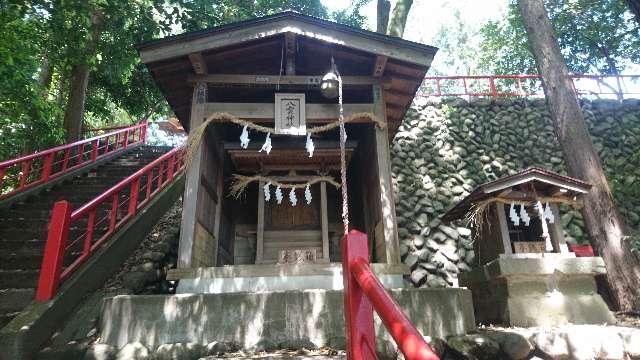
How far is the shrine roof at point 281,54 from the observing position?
6711 mm

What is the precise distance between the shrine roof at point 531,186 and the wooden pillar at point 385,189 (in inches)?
65.8

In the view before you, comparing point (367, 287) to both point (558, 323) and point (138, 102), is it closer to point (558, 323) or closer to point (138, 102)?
Result: point (558, 323)

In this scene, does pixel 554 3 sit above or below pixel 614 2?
above

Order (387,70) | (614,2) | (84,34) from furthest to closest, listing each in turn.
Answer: (614,2) → (84,34) → (387,70)

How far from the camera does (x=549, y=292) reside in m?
6.31

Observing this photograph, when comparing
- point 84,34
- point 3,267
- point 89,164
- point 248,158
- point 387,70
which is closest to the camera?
point 3,267

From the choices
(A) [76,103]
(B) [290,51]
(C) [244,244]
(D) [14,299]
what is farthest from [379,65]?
(A) [76,103]

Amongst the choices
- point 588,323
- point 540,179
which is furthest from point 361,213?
point 588,323

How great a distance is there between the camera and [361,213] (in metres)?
9.34

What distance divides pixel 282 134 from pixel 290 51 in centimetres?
166

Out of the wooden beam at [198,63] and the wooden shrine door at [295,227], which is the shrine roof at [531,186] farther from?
the wooden beam at [198,63]

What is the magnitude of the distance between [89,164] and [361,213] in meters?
8.58

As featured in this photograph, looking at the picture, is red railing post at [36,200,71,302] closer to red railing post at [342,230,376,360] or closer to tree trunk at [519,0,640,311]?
red railing post at [342,230,376,360]

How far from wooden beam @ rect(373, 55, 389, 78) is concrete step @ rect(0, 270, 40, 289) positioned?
6.58 meters
